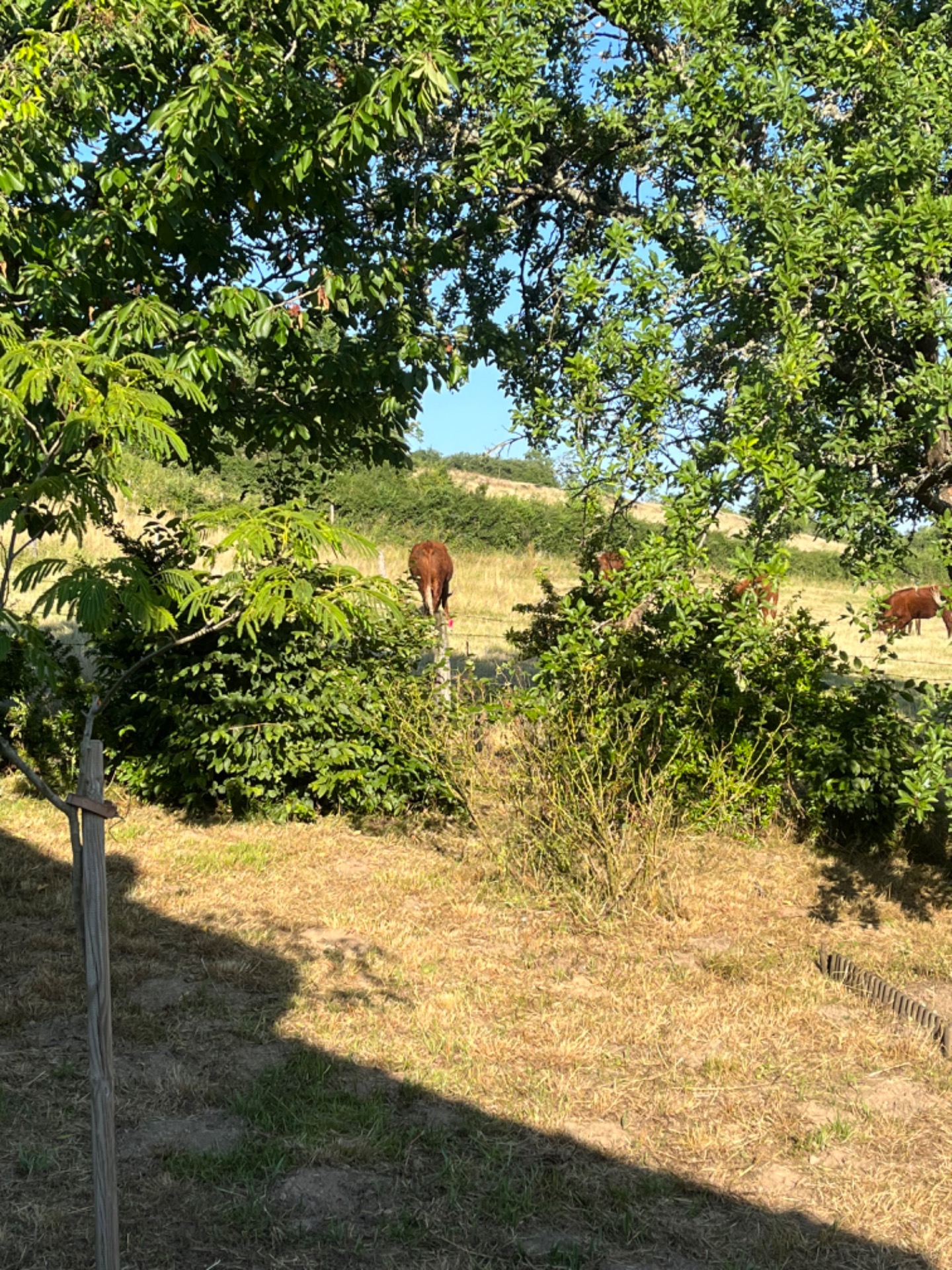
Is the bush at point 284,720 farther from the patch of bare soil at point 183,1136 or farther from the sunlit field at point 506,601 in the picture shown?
the sunlit field at point 506,601

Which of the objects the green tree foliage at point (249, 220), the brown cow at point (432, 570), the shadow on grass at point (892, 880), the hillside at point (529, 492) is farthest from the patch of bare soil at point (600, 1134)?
the hillside at point (529, 492)

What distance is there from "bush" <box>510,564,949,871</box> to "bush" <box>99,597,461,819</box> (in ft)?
4.02

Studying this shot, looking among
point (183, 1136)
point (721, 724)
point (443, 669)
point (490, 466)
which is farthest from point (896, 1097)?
point (490, 466)

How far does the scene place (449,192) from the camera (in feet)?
24.1

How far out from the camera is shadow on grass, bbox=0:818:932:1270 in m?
3.55

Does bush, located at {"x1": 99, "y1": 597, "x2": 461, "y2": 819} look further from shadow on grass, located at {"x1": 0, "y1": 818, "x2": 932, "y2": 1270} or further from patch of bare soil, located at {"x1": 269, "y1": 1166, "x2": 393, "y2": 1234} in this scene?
patch of bare soil, located at {"x1": 269, "y1": 1166, "x2": 393, "y2": 1234}

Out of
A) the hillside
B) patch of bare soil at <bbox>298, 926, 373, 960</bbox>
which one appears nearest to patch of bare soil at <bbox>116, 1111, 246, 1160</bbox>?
patch of bare soil at <bbox>298, 926, 373, 960</bbox>

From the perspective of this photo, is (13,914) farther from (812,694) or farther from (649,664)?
(812,694)

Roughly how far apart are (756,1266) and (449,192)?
6.29 m

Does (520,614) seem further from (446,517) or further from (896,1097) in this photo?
(896,1097)

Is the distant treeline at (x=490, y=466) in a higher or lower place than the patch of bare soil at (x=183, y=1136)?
higher

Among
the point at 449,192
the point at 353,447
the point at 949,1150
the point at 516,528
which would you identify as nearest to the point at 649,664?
the point at 353,447

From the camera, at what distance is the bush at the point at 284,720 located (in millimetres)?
8047

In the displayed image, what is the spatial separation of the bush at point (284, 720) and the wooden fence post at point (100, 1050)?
4.79 metres
